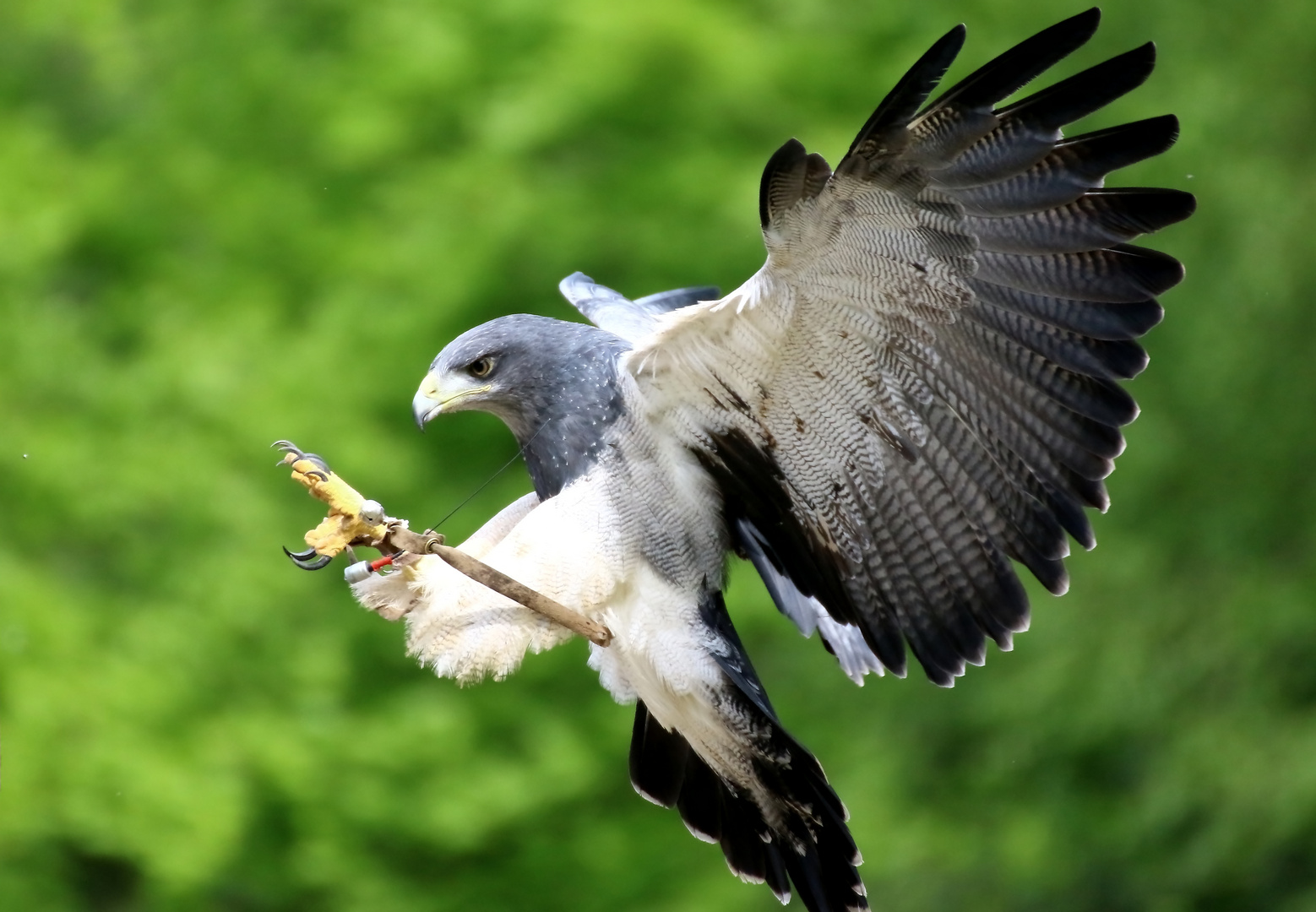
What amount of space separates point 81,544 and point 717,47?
16.3 ft

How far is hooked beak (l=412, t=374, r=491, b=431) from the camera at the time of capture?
476 centimetres

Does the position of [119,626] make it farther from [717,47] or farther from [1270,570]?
[1270,570]

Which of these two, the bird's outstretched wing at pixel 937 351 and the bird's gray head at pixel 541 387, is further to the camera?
the bird's gray head at pixel 541 387

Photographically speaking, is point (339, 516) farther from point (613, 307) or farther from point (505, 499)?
point (505, 499)

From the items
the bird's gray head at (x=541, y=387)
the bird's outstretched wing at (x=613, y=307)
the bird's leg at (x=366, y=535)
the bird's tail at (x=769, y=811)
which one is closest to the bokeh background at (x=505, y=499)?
the bird's outstretched wing at (x=613, y=307)

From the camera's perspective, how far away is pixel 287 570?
9656 millimetres

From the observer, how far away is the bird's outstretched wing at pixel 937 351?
3973 mm

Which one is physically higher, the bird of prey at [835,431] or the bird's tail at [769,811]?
the bird of prey at [835,431]

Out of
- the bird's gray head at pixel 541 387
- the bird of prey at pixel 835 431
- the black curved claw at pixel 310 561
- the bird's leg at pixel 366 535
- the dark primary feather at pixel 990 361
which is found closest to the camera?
the dark primary feather at pixel 990 361

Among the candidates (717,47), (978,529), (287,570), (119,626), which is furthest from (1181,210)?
(119,626)

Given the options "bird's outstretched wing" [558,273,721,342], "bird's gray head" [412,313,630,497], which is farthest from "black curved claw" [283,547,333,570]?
"bird's outstretched wing" [558,273,721,342]

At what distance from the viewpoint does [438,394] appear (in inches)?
189

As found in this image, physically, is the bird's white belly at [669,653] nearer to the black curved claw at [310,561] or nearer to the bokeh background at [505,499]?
the black curved claw at [310,561]

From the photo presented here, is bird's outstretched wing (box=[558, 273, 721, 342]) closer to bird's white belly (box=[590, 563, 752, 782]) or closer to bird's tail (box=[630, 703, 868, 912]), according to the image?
bird's white belly (box=[590, 563, 752, 782])
